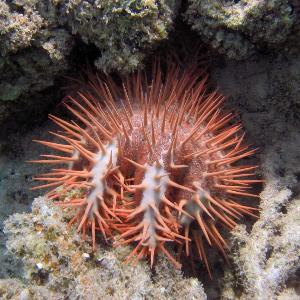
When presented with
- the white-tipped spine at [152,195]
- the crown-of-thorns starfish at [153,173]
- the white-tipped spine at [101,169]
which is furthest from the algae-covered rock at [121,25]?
the white-tipped spine at [152,195]

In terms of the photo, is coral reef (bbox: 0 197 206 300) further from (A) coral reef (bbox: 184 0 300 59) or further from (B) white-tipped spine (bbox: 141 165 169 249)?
(A) coral reef (bbox: 184 0 300 59)

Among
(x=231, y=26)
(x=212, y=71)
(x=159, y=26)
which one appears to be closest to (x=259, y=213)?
(x=212, y=71)

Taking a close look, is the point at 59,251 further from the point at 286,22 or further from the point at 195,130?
the point at 286,22

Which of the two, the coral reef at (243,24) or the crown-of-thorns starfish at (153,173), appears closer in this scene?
the crown-of-thorns starfish at (153,173)

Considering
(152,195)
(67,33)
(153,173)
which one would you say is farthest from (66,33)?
(152,195)

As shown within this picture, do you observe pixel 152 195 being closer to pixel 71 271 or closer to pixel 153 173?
pixel 153 173

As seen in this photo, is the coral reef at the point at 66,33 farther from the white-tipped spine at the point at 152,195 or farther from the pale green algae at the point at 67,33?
the white-tipped spine at the point at 152,195
